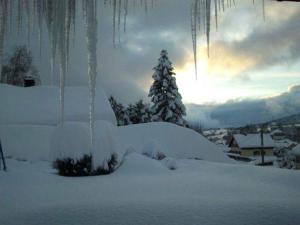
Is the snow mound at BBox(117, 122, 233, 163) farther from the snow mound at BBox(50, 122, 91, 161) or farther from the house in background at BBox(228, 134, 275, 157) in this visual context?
the house in background at BBox(228, 134, 275, 157)

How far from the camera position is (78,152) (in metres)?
11.8

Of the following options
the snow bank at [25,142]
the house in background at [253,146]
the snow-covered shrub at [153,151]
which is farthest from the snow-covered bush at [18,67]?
the house in background at [253,146]

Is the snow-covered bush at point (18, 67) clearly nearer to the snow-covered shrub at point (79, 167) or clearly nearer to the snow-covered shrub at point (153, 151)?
the snow-covered shrub at point (153, 151)

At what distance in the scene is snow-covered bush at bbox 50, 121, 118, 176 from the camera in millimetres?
11758

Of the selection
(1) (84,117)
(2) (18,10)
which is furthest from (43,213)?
(1) (84,117)

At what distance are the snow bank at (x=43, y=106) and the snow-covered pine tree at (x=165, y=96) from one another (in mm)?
12063

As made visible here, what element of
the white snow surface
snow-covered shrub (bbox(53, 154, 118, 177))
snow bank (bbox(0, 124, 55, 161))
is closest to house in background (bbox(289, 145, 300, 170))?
the white snow surface

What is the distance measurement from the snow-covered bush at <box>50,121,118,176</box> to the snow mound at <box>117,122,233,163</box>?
1320 cm

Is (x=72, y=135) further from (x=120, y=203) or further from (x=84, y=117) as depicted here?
(x=84, y=117)

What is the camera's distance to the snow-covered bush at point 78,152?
1176 cm

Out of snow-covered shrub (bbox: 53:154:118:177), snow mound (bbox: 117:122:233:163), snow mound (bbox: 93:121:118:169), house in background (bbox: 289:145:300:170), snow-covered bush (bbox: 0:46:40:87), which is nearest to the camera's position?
snow-covered shrub (bbox: 53:154:118:177)

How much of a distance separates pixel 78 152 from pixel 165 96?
27.3m

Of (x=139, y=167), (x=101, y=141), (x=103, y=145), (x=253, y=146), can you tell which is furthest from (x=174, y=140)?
(x=253, y=146)

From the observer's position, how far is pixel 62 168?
11.9m
